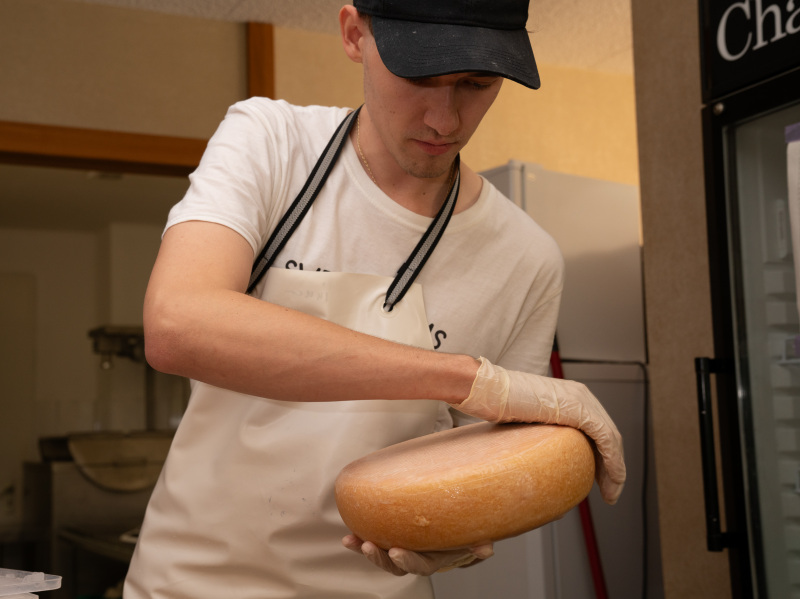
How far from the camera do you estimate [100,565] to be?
527cm

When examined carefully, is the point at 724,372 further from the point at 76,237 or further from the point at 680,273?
the point at 76,237

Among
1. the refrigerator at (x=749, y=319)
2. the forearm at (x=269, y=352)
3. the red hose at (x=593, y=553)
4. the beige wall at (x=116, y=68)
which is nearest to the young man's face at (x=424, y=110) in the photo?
the forearm at (x=269, y=352)

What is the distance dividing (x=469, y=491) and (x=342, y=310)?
0.41 m

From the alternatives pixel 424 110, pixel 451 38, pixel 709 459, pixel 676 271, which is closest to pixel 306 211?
pixel 424 110

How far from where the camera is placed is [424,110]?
107 centimetres

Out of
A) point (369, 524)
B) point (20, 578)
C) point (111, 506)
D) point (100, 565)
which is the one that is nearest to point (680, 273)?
point (369, 524)

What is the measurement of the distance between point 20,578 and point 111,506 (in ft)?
17.1

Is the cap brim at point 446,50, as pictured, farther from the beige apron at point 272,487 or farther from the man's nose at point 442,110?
the beige apron at point 272,487

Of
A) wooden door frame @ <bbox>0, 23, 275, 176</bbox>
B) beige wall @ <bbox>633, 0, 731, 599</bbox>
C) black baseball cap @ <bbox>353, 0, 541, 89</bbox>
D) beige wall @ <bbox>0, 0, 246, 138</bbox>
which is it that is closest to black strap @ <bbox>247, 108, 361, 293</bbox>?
black baseball cap @ <bbox>353, 0, 541, 89</bbox>

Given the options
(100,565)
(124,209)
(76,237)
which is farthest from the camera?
(76,237)

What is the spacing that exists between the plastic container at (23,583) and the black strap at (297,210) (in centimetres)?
43

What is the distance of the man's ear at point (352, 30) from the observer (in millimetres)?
1118

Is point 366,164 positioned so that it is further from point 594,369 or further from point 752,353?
point 594,369

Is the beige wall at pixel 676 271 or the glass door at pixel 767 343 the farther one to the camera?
the beige wall at pixel 676 271
